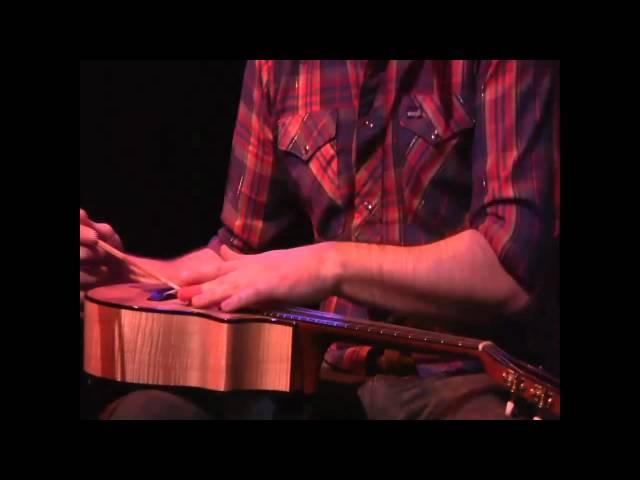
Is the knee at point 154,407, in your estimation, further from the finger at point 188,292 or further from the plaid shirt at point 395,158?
the plaid shirt at point 395,158

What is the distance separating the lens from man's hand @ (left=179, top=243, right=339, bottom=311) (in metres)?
1.37

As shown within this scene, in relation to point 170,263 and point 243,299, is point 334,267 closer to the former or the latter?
point 243,299

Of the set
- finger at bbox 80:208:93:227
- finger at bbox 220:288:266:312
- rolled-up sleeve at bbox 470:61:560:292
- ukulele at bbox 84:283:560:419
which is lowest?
ukulele at bbox 84:283:560:419

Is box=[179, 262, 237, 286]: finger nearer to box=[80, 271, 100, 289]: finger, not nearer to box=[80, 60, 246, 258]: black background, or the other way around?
box=[80, 60, 246, 258]: black background

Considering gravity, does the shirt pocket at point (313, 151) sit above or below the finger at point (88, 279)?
above

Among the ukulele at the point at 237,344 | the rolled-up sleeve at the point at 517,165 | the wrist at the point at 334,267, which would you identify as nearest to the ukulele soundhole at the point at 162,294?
the ukulele at the point at 237,344

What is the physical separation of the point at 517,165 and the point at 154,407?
79 centimetres

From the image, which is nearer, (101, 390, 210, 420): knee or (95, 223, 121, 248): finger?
(101, 390, 210, 420): knee

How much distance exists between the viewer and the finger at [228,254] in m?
1.45

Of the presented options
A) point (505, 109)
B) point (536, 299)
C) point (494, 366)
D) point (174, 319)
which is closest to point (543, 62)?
point (505, 109)

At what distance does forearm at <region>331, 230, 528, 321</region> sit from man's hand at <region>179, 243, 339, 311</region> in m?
0.03

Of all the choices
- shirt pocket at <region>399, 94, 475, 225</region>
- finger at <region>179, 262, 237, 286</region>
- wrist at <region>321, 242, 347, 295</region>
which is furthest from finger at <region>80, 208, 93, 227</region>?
shirt pocket at <region>399, 94, 475, 225</region>

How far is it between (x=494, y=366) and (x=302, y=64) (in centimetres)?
68

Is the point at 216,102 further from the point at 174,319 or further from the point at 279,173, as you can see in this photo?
the point at 174,319
